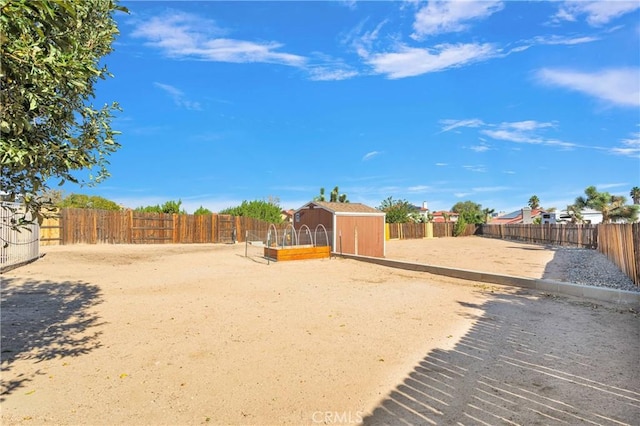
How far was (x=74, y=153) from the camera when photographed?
3.35m

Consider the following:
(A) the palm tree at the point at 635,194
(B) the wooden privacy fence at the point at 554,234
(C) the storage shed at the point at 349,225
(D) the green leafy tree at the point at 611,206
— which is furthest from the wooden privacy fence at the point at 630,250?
(A) the palm tree at the point at 635,194

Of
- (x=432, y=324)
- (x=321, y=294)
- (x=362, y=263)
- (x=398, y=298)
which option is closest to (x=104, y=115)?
(x=432, y=324)

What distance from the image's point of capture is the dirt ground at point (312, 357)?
3.49 m

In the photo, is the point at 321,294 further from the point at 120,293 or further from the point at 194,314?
the point at 120,293

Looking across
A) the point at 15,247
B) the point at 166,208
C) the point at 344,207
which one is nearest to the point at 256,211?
the point at 166,208

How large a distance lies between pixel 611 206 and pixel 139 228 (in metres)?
39.0

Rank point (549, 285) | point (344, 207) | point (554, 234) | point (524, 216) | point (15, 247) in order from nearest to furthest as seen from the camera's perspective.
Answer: point (549, 285), point (15, 247), point (344, 207), point (554, 234), point (524, 216)

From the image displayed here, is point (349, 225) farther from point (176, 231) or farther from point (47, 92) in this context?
point (47, 92)

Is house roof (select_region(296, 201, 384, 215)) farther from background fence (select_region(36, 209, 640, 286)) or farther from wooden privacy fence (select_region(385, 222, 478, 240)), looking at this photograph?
wooden privacy fence (select_region(385, 222, 478, 240))

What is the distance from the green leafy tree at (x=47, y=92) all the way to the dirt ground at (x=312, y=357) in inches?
86.7

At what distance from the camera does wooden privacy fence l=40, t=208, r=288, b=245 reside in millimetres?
21250

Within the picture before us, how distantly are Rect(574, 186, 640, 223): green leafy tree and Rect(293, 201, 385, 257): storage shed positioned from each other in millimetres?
23009

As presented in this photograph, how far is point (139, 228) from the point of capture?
81.5ft

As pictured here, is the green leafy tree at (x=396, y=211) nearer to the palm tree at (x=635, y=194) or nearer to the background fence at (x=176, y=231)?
the background fence at (x=176, y=231)
